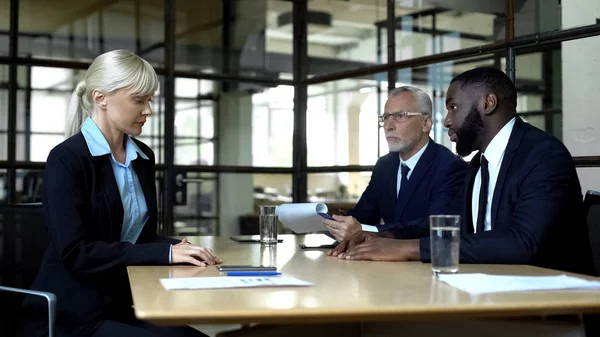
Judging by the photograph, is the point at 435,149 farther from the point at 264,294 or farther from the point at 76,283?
the point at 264,294

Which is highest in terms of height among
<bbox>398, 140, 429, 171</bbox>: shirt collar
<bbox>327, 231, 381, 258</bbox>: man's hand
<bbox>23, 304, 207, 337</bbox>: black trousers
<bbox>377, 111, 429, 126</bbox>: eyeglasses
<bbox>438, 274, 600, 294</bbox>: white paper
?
<bbox>377, 111, 429, 126</bbox>: eyeglasses

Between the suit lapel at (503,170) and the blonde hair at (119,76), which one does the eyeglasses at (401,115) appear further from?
the blonde hair at (119,76)

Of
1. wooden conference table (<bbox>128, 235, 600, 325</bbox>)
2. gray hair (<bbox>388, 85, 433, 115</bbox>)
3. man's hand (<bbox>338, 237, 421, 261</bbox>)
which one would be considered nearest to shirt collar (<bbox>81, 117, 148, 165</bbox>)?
wooden conference table (<bbox>128, 235, 600, 325</bbox>)

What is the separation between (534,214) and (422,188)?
44.1 inches

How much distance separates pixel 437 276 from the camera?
5.73ft

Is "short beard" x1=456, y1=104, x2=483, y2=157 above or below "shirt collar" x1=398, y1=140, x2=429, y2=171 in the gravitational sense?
above

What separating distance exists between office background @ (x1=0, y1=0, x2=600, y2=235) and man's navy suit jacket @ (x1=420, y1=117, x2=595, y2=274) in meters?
1.69

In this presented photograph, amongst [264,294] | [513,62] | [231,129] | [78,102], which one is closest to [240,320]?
[264,294]

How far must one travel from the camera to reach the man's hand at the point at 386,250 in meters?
2.12

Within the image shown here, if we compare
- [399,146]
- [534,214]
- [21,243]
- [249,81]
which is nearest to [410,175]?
[399,146]

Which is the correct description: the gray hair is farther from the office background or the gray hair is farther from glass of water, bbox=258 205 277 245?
glass of water, bbox=258 205 277 245

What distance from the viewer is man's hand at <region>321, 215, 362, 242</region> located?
8.34 feet

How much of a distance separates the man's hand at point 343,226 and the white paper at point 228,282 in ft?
2.78

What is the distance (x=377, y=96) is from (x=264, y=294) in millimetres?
3309
